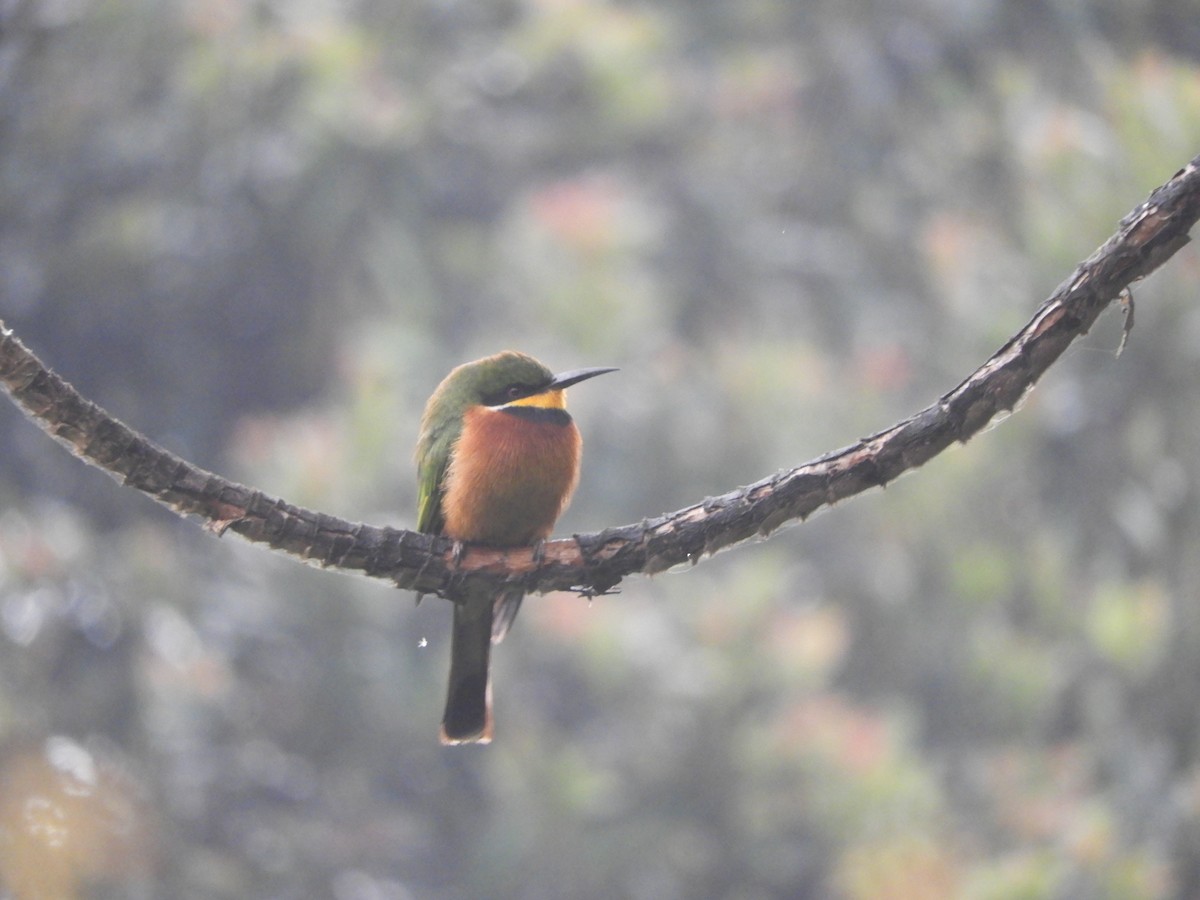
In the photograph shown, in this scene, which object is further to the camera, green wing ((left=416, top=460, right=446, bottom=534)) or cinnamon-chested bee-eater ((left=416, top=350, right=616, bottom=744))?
green wing ((left=416, top=460, right=446, bottom=534))

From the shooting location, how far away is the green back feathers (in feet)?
10.1

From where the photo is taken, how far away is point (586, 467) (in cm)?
693

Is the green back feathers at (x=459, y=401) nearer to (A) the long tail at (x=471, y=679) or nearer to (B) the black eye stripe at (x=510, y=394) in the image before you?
(B) the black eye stripe at (x=510, y=394)

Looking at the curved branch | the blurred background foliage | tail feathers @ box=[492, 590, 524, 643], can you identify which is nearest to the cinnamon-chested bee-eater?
tail feathers @ box=[492, 590, 524, 643]

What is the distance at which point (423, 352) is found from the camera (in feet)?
22.6

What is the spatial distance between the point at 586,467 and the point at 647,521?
468 centimetres

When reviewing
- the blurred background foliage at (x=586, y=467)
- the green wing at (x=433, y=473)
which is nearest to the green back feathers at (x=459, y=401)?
the green wing at (x=433, y=473)

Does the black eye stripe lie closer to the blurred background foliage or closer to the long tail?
the long tail

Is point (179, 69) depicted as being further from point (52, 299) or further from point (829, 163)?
point (829, 163)

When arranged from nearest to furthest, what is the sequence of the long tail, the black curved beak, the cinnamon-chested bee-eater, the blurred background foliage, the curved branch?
the curved branch
the cinnamon-chested bee-eater
the long tail
the black curved beak
the blurred background foliage

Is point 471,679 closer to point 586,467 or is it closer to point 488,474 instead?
point 488,474

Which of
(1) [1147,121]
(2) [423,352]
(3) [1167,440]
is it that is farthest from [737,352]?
(1) [1147,121]

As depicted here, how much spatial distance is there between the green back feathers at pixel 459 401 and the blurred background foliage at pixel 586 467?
5.80ft

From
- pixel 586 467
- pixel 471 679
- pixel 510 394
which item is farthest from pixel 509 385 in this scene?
pixel 586 467
